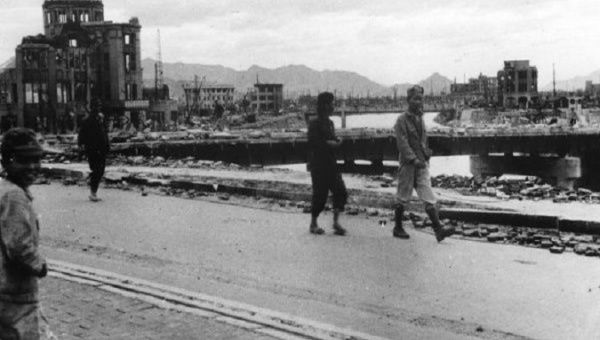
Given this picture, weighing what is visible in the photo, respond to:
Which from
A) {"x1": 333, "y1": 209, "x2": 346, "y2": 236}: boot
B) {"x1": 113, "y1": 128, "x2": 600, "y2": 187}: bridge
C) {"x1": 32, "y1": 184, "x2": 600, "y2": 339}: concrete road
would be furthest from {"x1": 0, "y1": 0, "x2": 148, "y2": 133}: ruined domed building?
{"x1": 333, "y1": 209, "x2": 346, "y2": 236}: boot

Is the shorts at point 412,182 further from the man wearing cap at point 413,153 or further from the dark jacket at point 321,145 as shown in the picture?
the dark jacket at point 321,145

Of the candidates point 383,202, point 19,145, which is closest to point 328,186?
point 383,202

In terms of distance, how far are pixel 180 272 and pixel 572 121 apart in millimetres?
82346

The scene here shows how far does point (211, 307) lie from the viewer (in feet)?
21.5

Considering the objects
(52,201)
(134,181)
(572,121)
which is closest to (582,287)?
(52,201)

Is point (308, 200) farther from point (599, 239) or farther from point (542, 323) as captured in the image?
point (542, 323)

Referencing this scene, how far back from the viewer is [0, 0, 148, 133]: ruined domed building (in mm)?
76125

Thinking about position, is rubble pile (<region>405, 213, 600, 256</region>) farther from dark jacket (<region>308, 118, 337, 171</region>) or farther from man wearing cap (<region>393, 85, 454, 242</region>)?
dark jacket (<region>308, 118, 337, 171</region>)

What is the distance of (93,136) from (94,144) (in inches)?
6.3

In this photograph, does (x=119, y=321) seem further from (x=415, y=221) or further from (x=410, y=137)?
(x=415, y=221)

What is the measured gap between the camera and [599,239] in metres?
9.96

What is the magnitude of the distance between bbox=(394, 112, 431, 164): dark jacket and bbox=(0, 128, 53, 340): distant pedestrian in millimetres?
6621

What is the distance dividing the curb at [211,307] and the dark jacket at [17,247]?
223 cm

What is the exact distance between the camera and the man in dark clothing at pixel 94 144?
50.0ft
